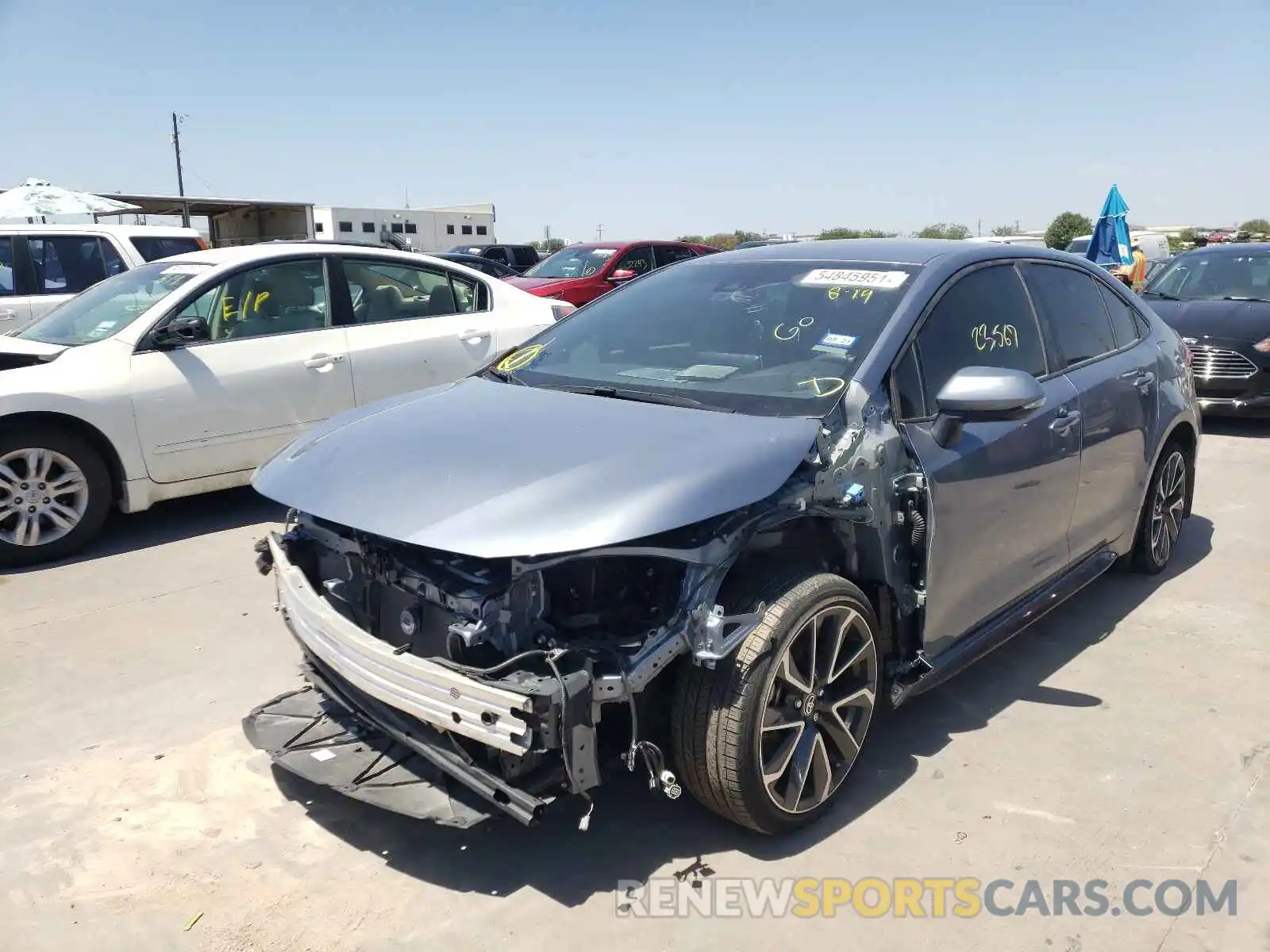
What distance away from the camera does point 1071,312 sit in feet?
13.7

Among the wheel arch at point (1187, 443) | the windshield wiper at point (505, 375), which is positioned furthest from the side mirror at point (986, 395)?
the wheel arch at point (1187, 443)

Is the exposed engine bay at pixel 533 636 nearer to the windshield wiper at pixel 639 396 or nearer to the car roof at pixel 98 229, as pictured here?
the windshield wiper at pixel 639 396

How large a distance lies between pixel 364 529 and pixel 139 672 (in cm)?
206

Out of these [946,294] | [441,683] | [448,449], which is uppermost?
[946,294]

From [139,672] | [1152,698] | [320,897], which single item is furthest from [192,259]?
[1152,698]

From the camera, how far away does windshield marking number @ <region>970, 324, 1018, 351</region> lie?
355cm

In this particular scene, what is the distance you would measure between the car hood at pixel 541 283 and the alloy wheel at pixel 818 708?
1063 cm

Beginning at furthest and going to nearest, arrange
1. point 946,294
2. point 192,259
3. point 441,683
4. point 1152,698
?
point 192,259, point 1152,698, point 946,294, point 441,683

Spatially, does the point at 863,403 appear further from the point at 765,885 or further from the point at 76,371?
the point at 76,371

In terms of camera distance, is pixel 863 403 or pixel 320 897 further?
pixel 863 403

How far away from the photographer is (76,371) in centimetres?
543

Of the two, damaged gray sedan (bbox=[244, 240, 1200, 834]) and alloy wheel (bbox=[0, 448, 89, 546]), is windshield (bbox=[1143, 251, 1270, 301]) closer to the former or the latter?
damaged gray sedan (bbox=[244, 240, 1200, 834])

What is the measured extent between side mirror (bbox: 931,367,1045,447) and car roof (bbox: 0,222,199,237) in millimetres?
8885

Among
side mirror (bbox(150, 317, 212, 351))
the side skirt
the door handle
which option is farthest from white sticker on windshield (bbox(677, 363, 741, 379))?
side mirror (bbox(150, 317, 212, 351))
